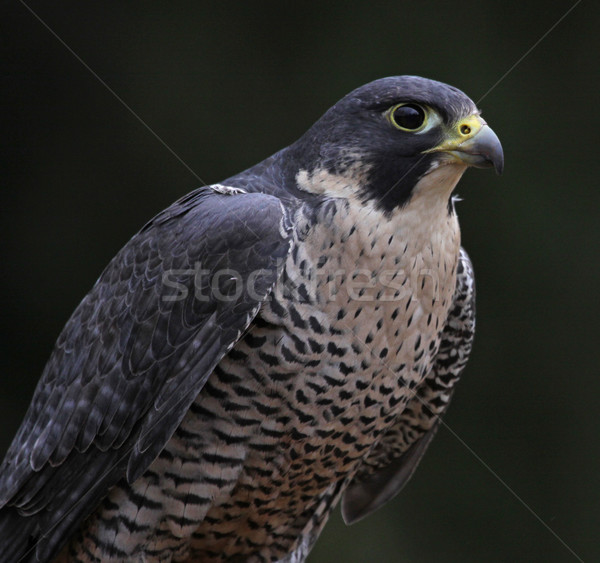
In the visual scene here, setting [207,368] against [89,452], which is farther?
[89,452]

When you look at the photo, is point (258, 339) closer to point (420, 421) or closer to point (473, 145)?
point (473, 145)

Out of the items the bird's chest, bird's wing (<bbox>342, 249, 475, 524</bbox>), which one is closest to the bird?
the bird's chest

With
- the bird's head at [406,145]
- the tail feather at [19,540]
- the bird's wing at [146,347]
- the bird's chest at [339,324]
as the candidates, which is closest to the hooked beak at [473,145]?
the bird's head at [406,145]

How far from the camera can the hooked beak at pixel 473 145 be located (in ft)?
7.80

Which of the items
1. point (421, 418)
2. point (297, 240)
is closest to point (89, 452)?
point (297, 240)

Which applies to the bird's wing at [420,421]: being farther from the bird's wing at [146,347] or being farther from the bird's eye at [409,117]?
the bird's wing at [146,347]

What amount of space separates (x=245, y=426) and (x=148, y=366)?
303 mm

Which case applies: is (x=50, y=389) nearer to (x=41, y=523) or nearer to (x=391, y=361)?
(x=41, y=523)

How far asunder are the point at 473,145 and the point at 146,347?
3.32 ft

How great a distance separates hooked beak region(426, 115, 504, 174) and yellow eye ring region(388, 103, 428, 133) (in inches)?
3.0

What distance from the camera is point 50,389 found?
2721mm

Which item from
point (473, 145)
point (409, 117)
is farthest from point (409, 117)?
point (473, 145)

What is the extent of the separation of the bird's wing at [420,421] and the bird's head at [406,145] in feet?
1.78

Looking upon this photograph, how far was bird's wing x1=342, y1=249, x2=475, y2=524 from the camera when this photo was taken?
9.69 ft
